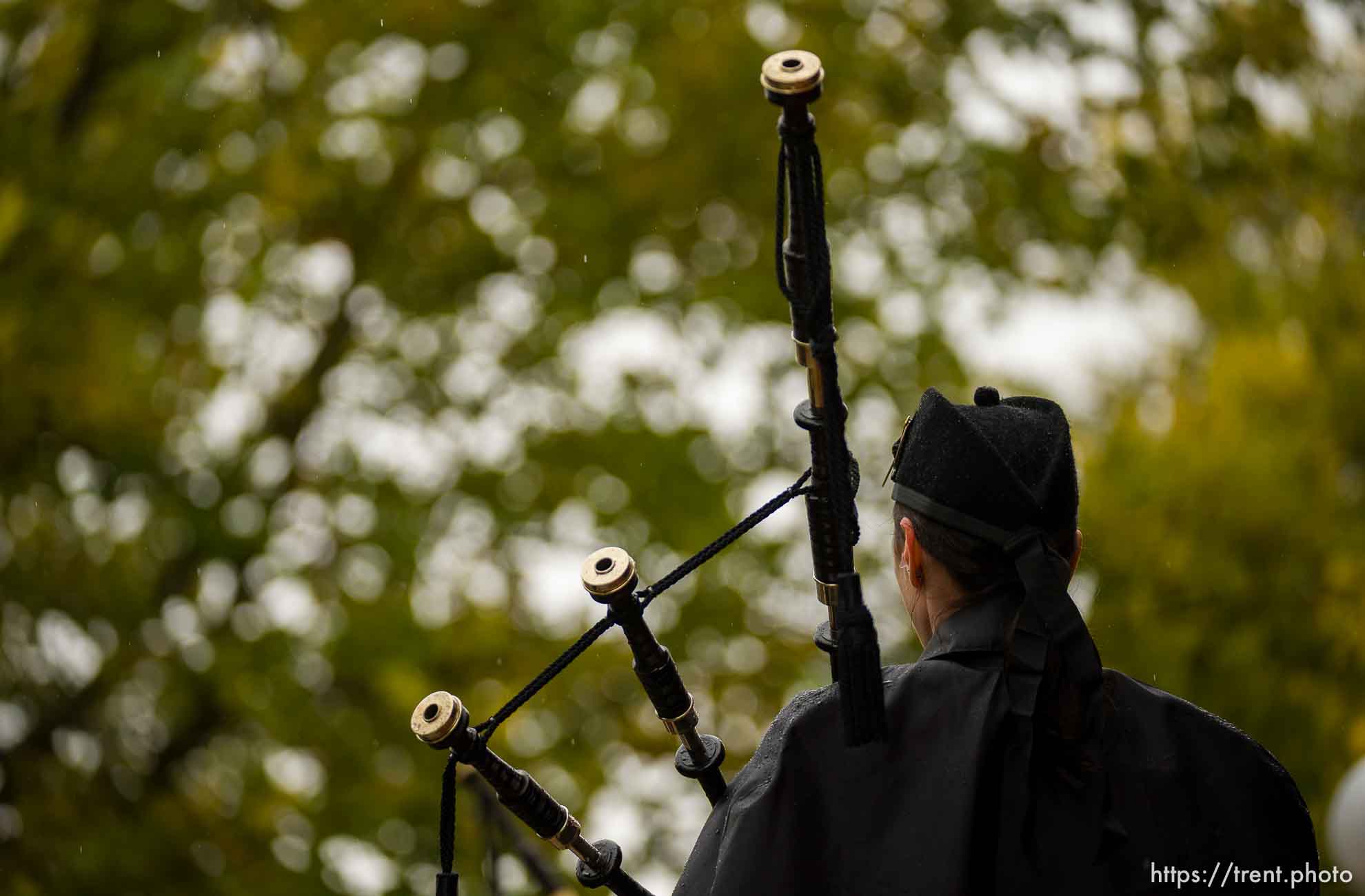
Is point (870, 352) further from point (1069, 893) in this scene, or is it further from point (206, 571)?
point (1069, 893)

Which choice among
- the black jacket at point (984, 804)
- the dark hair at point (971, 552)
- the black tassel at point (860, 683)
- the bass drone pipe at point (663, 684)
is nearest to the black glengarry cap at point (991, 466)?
the dark hair at point (971, 552)

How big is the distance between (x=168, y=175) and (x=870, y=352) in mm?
3445

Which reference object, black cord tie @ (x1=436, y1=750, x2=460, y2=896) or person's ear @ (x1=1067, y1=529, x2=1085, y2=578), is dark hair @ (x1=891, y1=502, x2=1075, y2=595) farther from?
black cord tie @ (x1=436, y1=750, x2=460, y2=896)

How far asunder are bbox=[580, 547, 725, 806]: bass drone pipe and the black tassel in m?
0.25

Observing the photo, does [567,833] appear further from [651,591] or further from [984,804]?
[984,804]

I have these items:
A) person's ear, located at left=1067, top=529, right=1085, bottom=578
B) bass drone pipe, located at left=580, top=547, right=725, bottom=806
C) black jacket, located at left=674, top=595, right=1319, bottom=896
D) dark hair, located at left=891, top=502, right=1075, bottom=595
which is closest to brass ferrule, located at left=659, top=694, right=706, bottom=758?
bass drone pipe, located at left=580, top=547, right=725, bottom=806

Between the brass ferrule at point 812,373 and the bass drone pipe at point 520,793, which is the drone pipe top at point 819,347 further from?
the bass drone pipe at point 520,793

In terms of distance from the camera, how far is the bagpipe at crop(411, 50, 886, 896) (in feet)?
5.56

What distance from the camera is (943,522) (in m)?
1.88

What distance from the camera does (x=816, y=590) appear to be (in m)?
1.97

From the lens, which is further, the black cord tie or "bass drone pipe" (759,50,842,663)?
the black cord tie

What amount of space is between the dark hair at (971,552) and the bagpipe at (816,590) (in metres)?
0.11

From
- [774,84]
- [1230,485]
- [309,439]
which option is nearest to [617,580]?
[774,84]

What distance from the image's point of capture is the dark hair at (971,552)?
6.12 ft
